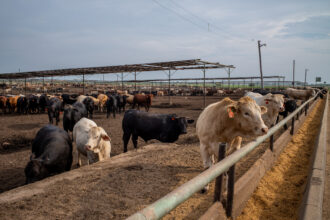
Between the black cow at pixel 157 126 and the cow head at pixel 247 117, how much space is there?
3.36 metres

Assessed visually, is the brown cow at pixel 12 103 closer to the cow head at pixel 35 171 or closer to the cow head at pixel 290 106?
the cow head at pixel 35 171

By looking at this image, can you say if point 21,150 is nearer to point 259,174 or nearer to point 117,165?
point 117,165

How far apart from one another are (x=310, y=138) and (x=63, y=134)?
7.49 meters

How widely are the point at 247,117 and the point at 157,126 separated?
389 cm

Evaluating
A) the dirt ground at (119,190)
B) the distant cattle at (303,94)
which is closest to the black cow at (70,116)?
the dirt ground at (119,190)

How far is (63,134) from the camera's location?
552cm

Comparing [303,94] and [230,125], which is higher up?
[303,94]

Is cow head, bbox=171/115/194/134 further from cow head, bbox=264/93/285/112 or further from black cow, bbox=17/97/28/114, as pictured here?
black cow, bbox=17/97/28/114

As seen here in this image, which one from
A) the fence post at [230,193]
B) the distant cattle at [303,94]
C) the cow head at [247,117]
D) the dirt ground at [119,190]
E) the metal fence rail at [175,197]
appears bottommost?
the dirt ground at [119,190]

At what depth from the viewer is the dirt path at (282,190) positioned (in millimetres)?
2764

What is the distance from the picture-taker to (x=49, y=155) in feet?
15.0

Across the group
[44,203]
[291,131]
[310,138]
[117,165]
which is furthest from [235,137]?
[310,138]

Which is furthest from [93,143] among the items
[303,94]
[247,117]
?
[303,94]

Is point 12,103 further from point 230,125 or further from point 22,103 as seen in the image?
point 230,125
